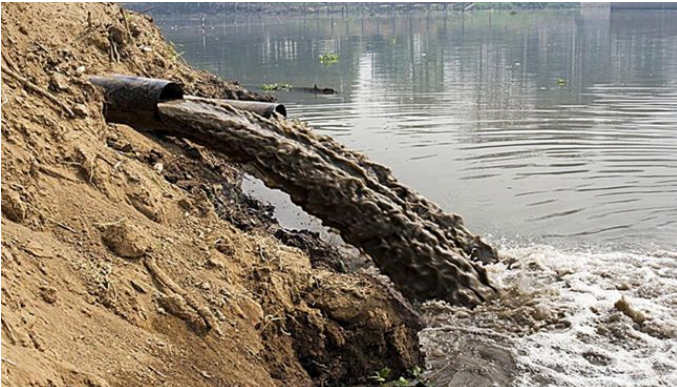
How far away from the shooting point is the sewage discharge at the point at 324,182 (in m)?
6.20

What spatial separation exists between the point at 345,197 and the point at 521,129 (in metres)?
9.11

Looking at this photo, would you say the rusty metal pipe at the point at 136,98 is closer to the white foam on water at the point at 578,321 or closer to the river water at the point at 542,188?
the river water at the point at 542,188

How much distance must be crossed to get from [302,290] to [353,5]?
105035 mm

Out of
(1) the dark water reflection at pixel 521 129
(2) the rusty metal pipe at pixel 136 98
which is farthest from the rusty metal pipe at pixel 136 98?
(1) the dark water reflection at pixel 521 129

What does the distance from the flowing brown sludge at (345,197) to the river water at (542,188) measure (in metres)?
0.29

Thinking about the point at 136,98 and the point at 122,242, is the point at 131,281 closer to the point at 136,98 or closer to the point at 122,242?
the point at 122,242

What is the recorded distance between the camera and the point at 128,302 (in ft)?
13.8

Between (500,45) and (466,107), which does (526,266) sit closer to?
(466,107)

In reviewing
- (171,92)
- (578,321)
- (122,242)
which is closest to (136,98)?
(171,92)

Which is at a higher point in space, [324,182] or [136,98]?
[136,98]

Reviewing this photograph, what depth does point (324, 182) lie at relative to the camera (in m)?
6.25

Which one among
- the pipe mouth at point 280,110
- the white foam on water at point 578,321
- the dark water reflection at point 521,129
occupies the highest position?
the pipe mouth at point 280,110

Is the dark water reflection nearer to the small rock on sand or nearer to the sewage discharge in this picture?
the sewage discharge

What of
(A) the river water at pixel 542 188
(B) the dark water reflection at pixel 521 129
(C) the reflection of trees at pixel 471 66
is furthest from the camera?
(C) the reflection of trees at pixel 471 66
